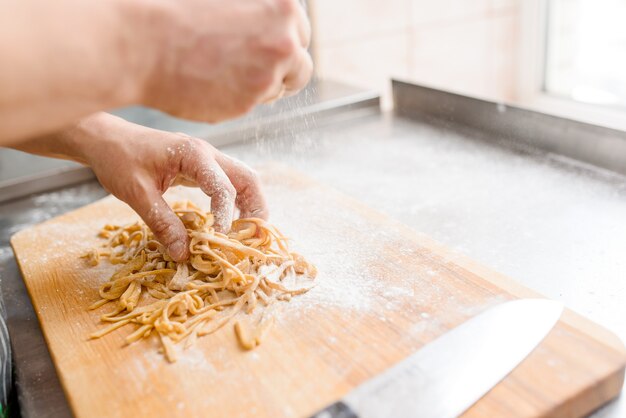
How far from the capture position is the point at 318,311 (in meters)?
0.88

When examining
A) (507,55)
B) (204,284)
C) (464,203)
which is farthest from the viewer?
(507,55)

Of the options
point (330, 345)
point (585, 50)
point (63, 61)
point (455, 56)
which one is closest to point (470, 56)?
point (455, 56)

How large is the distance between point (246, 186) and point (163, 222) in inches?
6.4

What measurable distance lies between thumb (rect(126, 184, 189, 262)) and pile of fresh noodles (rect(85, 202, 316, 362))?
17 millimetres

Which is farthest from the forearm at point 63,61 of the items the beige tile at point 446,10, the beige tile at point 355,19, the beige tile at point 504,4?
the beige tile at point 504,4

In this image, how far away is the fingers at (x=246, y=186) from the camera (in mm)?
1061

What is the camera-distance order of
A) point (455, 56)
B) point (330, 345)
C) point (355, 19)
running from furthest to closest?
point (455, 56), point (355, 19), point (330, 345)

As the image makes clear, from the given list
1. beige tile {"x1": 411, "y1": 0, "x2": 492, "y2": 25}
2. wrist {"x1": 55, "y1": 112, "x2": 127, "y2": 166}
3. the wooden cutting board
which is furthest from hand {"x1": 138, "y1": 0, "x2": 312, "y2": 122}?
beige tile {"x1": 411, "y1": 0, "x2": 492, "y2": 25}

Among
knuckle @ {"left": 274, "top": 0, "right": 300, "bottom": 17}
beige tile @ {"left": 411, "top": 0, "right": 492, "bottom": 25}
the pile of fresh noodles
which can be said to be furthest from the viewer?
beige tile @ {"left": 411, "top": 0, "right": 492, "bottom": 25}

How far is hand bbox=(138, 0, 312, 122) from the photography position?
1.88 ft

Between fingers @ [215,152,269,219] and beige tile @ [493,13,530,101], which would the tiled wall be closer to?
beige tile @ [493,13,530,101]

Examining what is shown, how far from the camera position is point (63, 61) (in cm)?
52

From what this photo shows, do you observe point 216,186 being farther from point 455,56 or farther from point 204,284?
point 455,56

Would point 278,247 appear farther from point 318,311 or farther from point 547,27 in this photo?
point 547,27
